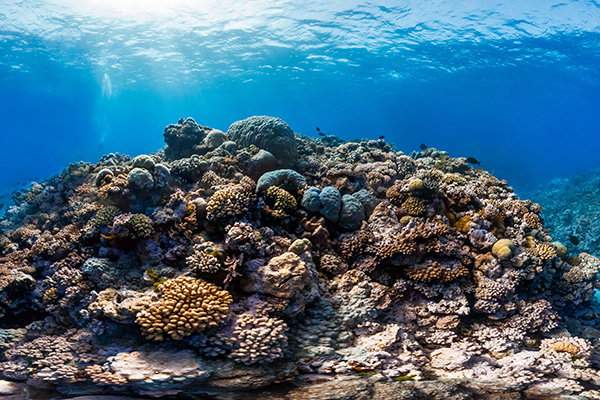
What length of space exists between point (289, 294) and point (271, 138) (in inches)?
230

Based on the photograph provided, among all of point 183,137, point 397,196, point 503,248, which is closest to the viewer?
point 503,248

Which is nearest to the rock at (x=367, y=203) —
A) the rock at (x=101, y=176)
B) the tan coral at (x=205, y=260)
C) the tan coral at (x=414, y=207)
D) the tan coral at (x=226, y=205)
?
the tan coral at (x=414, y=207)

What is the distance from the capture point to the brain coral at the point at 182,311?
12.5 ft

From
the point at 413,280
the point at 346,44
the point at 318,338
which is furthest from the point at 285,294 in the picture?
the point at 346,44

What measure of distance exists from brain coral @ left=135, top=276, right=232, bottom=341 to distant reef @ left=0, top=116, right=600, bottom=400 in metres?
0.03

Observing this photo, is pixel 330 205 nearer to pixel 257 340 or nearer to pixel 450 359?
pixel 257 340

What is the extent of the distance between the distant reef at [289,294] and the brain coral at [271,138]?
182cm

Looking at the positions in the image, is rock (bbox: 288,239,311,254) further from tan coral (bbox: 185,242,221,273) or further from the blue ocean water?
the blue ocean water

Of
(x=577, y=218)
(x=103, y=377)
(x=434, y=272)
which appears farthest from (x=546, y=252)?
(x=577, y=218)

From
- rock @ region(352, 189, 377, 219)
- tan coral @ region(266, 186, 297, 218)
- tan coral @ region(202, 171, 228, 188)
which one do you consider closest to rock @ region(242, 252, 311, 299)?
tan coral @ region(266, 186, 297, 218)

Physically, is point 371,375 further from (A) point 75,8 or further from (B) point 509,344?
(A) point 75,8

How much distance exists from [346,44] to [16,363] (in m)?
43.0

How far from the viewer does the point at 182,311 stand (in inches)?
153

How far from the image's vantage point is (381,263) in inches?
235
